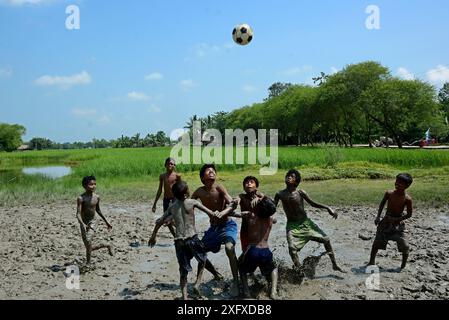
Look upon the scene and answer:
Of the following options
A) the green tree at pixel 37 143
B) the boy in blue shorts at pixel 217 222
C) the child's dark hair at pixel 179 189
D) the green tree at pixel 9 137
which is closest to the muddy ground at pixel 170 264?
the boy in blue shorts at pixel 217 222

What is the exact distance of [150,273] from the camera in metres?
6.19

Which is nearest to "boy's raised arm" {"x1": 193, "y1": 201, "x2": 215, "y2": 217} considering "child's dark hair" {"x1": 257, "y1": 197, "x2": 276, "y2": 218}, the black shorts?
the black shorts

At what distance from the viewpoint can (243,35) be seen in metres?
10.3

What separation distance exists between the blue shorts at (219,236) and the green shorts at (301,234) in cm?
90

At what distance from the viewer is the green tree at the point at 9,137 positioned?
310ft

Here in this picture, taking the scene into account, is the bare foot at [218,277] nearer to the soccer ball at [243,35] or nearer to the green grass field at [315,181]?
the soccer ball at [243,35]

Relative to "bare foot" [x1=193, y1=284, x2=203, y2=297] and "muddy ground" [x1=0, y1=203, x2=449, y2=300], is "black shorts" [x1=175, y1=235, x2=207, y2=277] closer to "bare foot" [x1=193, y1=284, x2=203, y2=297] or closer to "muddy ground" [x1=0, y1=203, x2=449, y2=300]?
"bare foot" [x1=193, y1=284, x2=203, y2=297]

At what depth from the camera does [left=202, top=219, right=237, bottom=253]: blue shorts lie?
5152 mm

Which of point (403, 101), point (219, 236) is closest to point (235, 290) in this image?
point (219, 236)

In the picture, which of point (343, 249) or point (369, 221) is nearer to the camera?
point (343, 249)

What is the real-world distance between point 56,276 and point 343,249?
4512 millimetres

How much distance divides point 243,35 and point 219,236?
6396 mm
